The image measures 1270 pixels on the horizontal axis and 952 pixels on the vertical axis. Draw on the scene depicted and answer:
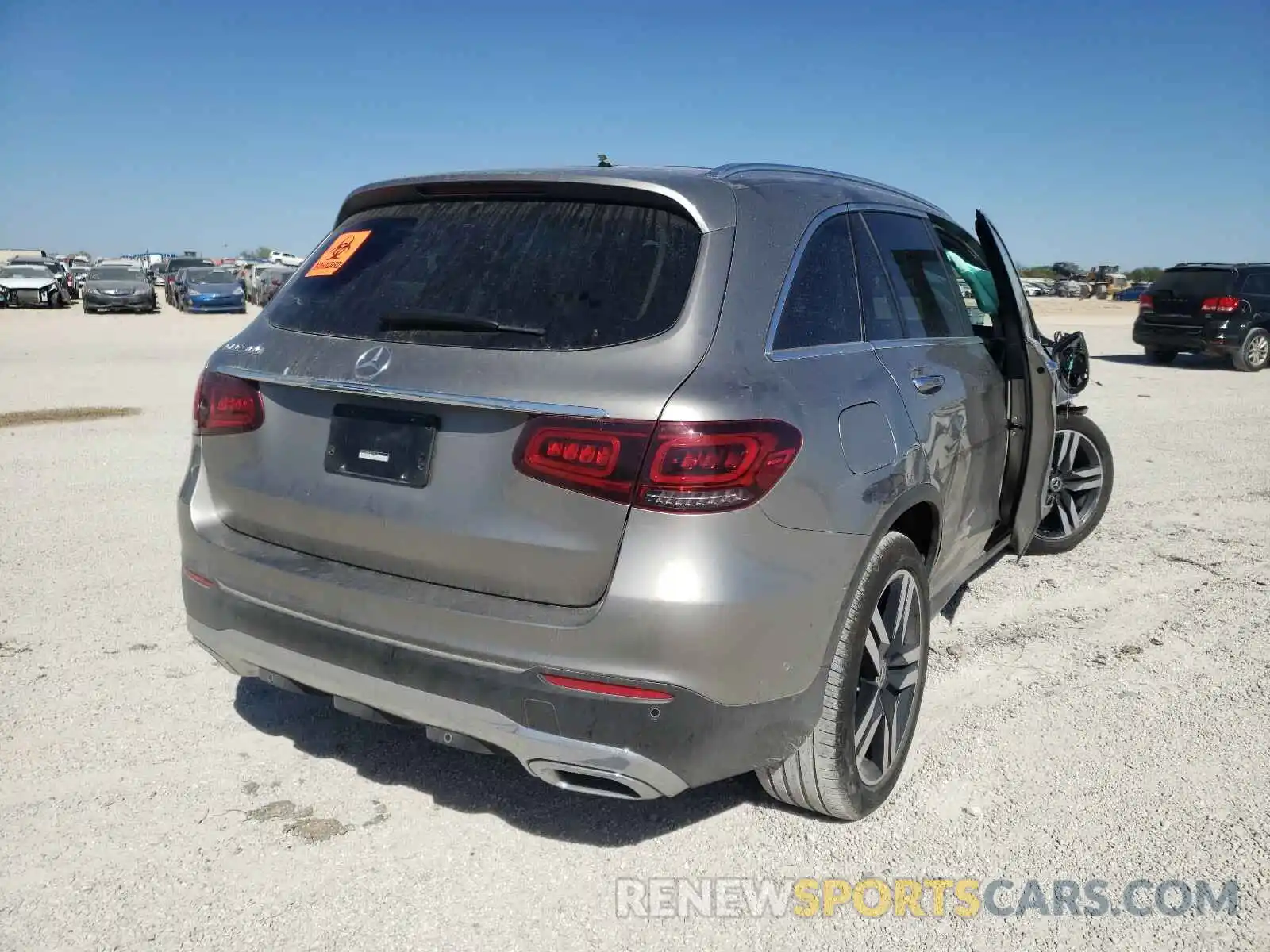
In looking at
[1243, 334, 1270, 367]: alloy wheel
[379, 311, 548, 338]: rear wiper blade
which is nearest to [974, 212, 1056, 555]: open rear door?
[379, 311, 548, 338]: rear wiper blade

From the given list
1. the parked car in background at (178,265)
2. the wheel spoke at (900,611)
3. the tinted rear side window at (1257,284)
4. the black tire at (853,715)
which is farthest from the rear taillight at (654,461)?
the parked car in background at (178,265)

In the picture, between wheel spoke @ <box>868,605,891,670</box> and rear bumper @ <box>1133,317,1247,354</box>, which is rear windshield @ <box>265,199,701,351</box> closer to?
wheel spoke @ <box>868,605,891,670</box>

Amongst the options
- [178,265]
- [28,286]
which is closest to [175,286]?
[28,286]

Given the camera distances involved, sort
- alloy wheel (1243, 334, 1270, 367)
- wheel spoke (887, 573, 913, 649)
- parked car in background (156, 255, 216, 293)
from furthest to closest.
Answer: parked car in background (156, 255, 216, 293) < alloy wheel (1243, 334, 1270, 367) < wheel spoke (887, 573, 913, 649)

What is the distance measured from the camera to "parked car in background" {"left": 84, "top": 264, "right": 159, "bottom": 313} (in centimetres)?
3250

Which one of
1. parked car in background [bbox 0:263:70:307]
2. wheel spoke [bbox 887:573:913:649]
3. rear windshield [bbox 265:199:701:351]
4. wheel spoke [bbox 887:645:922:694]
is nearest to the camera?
rear windshield [bbox 265:199:701:351]

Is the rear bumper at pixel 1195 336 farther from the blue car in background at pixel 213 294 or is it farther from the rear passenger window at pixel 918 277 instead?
the blue car in background at pixel 213 294

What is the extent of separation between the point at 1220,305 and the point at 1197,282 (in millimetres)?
590

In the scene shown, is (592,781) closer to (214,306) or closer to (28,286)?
(214,306)

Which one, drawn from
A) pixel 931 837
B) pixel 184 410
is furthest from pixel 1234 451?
pixel 184 410

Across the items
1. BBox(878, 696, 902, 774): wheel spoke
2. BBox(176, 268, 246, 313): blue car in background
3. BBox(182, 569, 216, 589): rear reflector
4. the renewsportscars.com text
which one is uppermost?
BBox(182, 569, 216, 589): rear reflector

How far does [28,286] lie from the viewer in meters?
34.2

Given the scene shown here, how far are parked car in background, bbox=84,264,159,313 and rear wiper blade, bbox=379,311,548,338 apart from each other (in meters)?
33.9

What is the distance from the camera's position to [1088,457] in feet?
19.7
